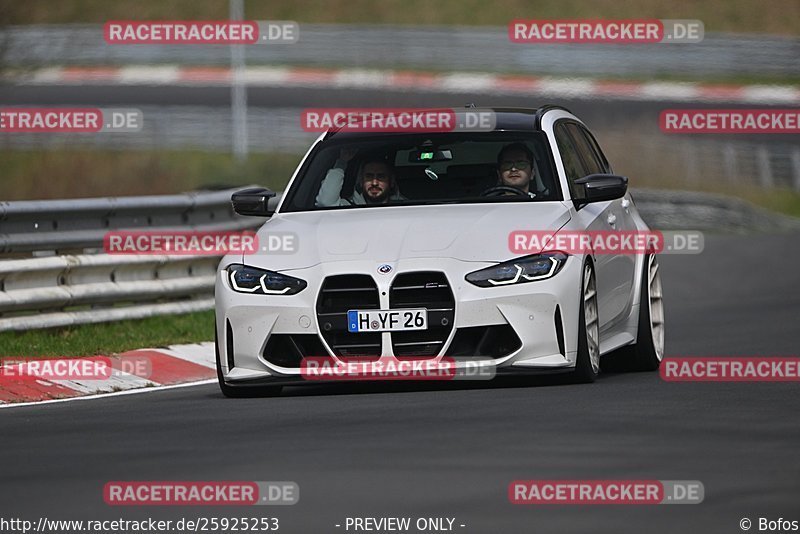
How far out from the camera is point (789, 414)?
31.2ft

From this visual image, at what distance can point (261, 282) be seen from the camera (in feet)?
35.1

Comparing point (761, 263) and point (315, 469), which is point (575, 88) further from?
point (315, 469)

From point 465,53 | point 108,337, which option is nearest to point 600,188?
point 108,337

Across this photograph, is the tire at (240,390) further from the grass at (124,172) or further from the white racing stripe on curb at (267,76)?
the white racing stripe on curb at (267,76)

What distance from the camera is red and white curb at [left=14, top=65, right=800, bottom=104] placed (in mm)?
46250

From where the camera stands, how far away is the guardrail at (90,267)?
13.9 m

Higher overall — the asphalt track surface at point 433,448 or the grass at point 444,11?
the grass at point 444,11

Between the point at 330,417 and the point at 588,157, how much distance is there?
3.90 metres

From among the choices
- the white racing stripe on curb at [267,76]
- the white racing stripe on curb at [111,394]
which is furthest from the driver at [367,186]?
the white racing stripe on curb at [267,76]

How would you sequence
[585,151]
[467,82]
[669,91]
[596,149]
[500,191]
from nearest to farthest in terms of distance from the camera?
1. [500,191]
2. [585,151]
3. [596,149]
4. [669,91]
5. [467,82]

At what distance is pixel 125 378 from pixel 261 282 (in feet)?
6.95

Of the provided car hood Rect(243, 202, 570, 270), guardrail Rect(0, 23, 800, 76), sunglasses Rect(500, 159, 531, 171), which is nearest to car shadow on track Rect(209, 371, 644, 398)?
car hood Rect(243, 202, 570, 270)

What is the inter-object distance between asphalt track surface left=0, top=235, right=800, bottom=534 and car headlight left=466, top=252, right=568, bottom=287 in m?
0.58

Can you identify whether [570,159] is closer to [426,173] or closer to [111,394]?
[426,173]
